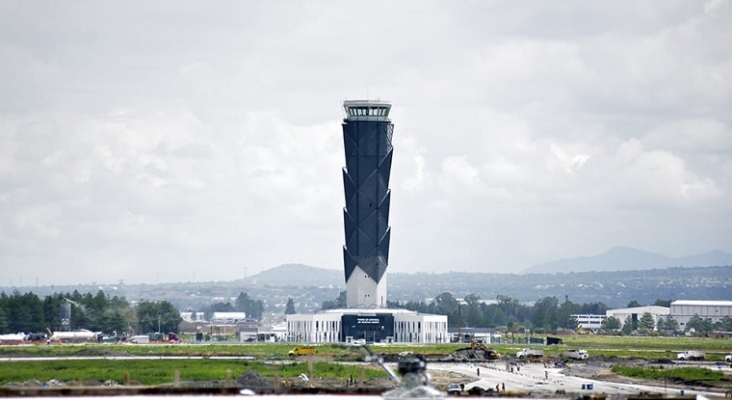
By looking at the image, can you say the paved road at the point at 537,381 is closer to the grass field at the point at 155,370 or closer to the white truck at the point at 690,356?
the grass field at the point at 155,370

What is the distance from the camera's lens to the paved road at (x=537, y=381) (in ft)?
428

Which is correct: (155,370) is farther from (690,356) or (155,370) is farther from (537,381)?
(690,356)

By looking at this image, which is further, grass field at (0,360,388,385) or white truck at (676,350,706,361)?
white truck at (676,350,706,361)

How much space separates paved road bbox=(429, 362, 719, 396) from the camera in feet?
428

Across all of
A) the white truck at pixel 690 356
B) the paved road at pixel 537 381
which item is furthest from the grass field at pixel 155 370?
the white truck at pixel 690 356

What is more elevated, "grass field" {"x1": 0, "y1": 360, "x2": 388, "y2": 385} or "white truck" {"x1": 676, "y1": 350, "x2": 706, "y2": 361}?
"white truck" {"x1": 676, "y1": 350, "x2": 706, "y2": 361}

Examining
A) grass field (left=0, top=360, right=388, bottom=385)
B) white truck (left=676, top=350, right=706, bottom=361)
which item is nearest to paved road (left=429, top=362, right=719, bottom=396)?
grass field (left=0, top=360, right=388, bottom=385)

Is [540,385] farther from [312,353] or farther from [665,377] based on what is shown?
[312,353]

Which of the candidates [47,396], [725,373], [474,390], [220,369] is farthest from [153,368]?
[47,396]

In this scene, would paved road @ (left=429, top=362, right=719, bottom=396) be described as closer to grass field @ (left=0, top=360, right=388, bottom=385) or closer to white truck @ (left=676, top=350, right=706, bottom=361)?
grass field @ (left=0, top=360, right=388, bottom=385)

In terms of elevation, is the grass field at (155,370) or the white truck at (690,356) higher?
the white truck at (690,356)

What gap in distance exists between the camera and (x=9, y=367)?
150125mm

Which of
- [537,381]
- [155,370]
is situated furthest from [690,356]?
[155,370]

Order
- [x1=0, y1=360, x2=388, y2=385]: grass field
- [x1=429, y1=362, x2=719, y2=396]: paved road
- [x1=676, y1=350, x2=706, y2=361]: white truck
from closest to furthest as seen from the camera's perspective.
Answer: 1. [x1=429, y1=362, x2=719, y2=396]: paved road
2. [x1=0, y1=360, x2=388, y2=385]: grass field
3. [x1=676, y1=350, x2=706, y2=361]: white truck
